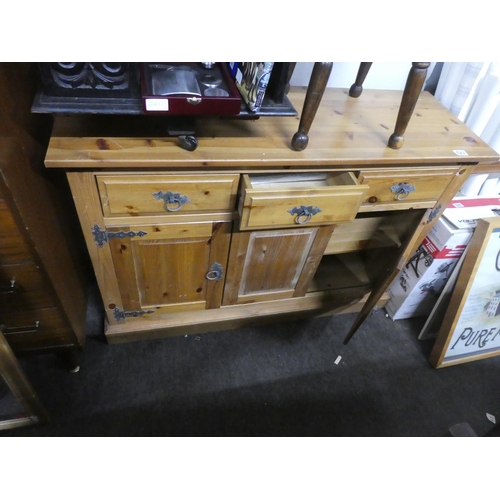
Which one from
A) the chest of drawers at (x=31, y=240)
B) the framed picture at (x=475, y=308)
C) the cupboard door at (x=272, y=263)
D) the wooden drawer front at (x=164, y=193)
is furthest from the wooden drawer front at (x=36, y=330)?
the framed picture at (x=475, y=308)

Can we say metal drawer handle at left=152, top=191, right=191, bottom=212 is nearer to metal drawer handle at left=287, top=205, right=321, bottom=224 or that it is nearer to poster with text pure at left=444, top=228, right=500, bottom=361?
metal drawer handle at left=287, top=205, right=321, bottom=224

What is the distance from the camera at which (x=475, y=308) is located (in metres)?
1.34

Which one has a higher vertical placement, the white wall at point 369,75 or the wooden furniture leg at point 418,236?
the white wall at point 369,75

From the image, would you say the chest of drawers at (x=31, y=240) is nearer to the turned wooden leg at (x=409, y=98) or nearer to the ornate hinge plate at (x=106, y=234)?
the ornate hinge plate at (x=106, y=234)

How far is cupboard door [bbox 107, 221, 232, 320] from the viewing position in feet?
3.12


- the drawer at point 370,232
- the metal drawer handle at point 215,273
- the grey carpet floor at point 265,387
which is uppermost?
the drawer at point 370,232

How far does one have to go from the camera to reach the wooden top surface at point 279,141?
30.5 inches

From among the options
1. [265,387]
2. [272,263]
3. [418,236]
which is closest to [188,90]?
[272,263]

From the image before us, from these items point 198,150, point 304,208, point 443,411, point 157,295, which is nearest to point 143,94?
point 198,150

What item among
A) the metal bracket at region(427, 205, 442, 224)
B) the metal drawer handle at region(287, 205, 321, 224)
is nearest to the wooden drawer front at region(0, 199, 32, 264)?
the metal drawer handle at region(287, 205, 321, 224)

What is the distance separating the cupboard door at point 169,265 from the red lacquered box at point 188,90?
0.98 ft

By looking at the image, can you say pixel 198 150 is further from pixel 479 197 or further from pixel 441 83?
pixel 479 197

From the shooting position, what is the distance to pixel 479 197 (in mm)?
1326

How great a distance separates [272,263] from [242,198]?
35 cm
